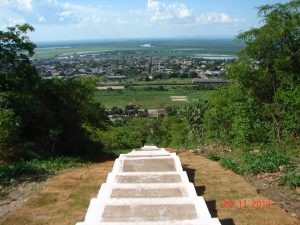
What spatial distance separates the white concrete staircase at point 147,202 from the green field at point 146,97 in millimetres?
63513

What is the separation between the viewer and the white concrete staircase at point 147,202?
5871 millimetres

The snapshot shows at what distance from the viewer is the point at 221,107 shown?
898 inches

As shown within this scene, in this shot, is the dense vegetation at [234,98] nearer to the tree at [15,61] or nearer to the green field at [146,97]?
the tree at [15,61]

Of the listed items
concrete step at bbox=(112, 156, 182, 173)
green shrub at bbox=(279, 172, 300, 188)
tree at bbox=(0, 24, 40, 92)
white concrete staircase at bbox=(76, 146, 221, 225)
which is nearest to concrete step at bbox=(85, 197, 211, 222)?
white concrete staircase at bbox=(76, 146, 221, 225)

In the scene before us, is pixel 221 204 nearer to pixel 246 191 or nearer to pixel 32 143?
pixel 246 191

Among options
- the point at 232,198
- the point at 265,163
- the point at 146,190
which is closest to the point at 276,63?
the point at 265,163

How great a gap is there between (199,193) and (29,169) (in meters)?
4.75

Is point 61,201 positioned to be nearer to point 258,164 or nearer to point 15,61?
point 258,164

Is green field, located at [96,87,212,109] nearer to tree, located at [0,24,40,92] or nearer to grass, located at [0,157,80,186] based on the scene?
tree, located at [0,24,40,92]

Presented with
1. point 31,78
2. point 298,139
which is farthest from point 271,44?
point 31,78

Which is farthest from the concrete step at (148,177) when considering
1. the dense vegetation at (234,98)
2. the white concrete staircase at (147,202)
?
the dense vegetation at (234,98)

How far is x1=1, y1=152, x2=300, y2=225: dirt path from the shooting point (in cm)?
748

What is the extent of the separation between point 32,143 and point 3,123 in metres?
2.42

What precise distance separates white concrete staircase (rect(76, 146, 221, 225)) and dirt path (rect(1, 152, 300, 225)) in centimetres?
81
